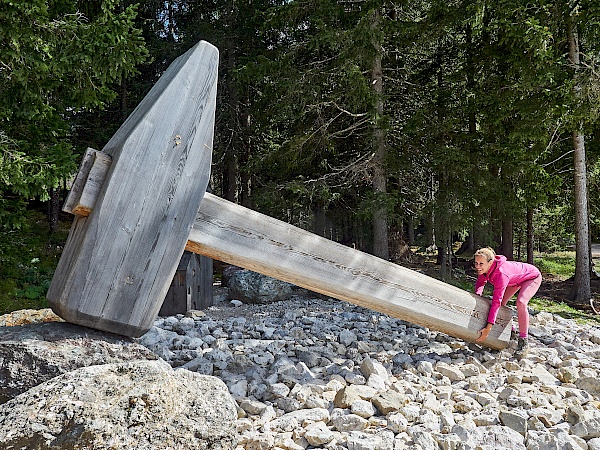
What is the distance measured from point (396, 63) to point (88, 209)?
32.6 ft

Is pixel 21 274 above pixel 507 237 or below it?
below

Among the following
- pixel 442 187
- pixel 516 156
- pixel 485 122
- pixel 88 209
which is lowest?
pixel 88 209

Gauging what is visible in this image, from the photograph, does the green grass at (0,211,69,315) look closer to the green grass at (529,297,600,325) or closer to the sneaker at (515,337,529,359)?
the sneaker at (515,337,529,359)

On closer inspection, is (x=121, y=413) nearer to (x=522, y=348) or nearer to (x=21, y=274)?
(x=522, y=348)

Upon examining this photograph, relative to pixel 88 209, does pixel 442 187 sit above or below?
above

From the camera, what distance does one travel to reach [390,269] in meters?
3.77

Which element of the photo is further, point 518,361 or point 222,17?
point 222,17

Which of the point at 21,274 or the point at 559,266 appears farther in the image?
the point at 559,266

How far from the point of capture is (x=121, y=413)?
1.98 metres

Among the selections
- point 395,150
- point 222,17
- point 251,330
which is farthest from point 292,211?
point 222,17

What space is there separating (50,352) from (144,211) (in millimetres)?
879

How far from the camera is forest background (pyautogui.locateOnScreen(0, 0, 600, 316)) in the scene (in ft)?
20.9

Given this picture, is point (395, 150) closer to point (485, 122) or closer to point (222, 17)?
point (485, 122)

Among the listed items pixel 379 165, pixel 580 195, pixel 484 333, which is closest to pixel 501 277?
pixel 484 333
